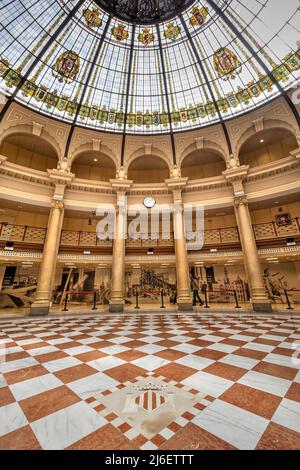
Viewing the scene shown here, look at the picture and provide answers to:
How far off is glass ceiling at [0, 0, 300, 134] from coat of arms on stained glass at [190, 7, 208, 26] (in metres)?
0.04

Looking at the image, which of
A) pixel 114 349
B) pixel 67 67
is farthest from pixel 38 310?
pixel 67 67

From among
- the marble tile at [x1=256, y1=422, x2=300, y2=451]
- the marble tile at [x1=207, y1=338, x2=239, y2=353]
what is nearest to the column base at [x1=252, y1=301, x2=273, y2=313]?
the marble tile at [x1=207, y1=338, x2=239, y2=353]

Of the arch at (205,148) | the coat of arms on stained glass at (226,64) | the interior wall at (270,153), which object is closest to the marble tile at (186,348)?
the arch at (205,148)

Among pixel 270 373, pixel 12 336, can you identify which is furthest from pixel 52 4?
pixel 270 373

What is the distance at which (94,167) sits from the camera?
55.4 ft

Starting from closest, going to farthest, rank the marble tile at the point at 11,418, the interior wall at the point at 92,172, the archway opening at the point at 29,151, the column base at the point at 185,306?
the marble tile at the point at 11,418 → the column base at the point at 185,306 → the archway opening at the point at 29,151 → the interior wall at the point at 92,172

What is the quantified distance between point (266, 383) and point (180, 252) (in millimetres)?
9990

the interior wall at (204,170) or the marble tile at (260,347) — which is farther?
the interior wall at (204,170)

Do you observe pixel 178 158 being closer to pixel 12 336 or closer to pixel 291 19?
pixel 291 19

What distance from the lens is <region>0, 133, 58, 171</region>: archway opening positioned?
1373 centimetres

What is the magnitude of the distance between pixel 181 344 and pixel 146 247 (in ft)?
30.1

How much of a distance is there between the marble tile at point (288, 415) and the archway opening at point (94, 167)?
54.2 feet

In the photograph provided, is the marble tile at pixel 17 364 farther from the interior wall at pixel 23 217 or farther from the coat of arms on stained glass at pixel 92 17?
the coat of arms on stained glass at pixel 92 17

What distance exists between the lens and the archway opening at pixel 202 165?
15.8m
